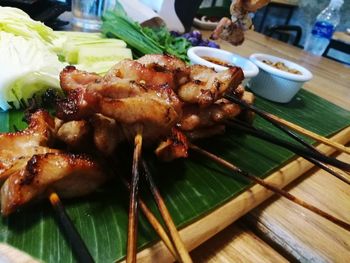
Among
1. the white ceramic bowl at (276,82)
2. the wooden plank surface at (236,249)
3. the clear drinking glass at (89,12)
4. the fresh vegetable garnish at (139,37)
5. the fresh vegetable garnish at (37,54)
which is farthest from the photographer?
the clear drinking glass at (89,12)

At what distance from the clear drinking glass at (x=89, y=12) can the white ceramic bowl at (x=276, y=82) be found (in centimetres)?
193

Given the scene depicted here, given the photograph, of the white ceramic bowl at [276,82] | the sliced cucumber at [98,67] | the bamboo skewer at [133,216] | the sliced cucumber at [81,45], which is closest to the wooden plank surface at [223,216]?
the bamboo skewer at [133,216]

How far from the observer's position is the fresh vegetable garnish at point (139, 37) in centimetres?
293

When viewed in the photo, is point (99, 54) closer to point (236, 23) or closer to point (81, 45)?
point (81, 45)

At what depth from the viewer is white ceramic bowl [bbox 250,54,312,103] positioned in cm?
278

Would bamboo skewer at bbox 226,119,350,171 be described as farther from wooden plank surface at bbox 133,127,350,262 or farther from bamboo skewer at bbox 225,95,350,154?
wooden plank surface at bbox 133,127,350,262

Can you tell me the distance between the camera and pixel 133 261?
2.84ft

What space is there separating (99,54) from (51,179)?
1702mm

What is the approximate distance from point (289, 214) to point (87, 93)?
1213mm

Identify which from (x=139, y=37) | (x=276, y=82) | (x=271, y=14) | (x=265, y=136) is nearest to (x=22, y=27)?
(x=139, y=37)

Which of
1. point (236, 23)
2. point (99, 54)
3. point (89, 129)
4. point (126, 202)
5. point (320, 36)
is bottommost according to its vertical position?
point (126, 202)

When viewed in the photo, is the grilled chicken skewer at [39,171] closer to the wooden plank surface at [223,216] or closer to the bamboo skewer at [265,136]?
the wooden plank surface at [223,216]

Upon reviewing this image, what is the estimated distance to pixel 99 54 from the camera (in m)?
2.58

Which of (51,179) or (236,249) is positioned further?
(236,249)
